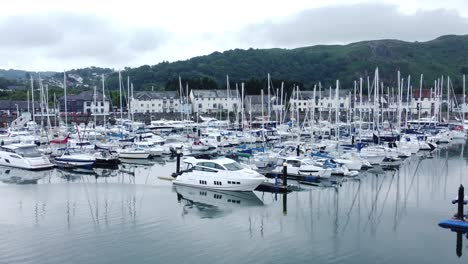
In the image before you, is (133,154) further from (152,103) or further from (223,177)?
(152,103)

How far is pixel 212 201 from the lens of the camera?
30.8m

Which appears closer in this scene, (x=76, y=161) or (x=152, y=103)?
(x=76, y=161)

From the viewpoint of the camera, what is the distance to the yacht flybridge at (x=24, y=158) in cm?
4100

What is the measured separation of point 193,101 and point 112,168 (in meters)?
69.7

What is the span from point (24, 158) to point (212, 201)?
2005 cm

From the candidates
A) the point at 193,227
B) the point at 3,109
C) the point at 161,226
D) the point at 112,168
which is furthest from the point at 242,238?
the point at 3,109

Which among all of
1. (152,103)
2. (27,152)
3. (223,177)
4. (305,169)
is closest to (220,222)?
(223,177)

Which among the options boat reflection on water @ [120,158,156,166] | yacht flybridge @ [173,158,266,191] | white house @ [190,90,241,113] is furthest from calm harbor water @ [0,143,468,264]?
white house @ [190,90,241,113]

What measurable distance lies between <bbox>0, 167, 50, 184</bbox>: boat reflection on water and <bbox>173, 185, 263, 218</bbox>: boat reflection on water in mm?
13080

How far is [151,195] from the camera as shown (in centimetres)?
3269

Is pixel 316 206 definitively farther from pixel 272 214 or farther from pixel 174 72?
pixel 174 72

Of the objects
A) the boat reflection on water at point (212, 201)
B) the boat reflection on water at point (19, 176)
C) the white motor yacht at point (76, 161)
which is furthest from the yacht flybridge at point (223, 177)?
the boat reflection on water at point (19, 176)

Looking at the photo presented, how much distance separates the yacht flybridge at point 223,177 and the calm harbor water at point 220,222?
1.95 feet

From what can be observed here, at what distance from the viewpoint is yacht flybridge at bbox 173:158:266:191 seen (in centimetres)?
3162
